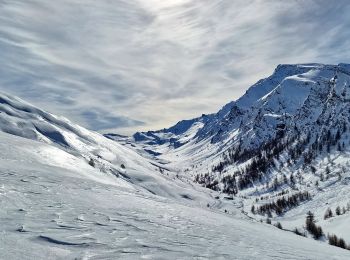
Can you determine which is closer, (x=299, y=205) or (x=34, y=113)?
(x=34, y=113)

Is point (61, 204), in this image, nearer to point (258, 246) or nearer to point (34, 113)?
point (258, 246)

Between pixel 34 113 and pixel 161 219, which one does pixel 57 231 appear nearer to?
pixel 161 219

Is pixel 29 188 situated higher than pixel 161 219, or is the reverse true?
pixel 29 188

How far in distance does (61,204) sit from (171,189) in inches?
3005

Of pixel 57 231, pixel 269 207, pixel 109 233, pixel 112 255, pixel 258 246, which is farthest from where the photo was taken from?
pixel 269 207

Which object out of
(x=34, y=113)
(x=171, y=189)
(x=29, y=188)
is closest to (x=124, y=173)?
(x=171, y=189)

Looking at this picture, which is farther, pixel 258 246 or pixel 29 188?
pixel 29 188

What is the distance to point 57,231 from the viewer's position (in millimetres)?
11992

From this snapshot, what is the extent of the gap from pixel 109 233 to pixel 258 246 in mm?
6025

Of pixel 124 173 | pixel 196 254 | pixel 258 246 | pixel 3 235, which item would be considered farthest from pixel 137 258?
A: pixel 124 173

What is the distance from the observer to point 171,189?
92.1 m

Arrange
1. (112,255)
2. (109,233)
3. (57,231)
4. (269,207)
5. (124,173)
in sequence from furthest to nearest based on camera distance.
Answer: (269,207) < (124,173) < (109,233) < (57,231) < (112,255)

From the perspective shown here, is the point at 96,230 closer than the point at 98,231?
No

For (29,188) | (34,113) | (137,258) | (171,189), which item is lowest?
(137,258)
